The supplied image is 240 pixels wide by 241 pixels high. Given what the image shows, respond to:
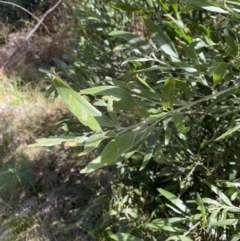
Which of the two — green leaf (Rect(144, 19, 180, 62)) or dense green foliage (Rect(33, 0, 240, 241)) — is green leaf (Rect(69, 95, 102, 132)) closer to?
dense green foliage (Rect(33, 0, 240, 241))

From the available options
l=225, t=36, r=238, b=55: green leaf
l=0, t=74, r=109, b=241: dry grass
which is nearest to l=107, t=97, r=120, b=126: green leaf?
l=225, t=36, r=238, b=55: green leaf

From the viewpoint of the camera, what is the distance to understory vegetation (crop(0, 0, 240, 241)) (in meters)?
0.87

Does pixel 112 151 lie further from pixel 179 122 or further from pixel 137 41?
pixel 137 41

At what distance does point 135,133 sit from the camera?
81cm

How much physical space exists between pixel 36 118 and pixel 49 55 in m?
0.87

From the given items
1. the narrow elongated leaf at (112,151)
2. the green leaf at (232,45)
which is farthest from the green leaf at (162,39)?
the narrow elongated leaf at (112,151)

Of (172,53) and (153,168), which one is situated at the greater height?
(172,53)

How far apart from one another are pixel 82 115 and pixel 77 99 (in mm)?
41

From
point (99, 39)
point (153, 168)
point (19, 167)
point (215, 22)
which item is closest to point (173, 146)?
point (153, 168)

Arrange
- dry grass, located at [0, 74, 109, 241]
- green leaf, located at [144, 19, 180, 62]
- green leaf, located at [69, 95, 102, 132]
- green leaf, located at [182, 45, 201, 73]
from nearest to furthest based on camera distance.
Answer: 1. green leaf, located at [69, 95, 102, 132]
2. green leaf, located at [182, 45, 201, 73]
3. green leaf, located at [144, 19, 180, 62]
4. dry grass, located at [0, 74, 109, 241]

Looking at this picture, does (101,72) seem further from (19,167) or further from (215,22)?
(19,167)

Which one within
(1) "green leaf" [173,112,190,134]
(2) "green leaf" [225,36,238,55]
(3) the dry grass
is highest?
(1) "green leaf" [173,112,190,134]

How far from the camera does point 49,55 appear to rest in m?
3.67

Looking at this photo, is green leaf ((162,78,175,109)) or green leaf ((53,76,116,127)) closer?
green leaf ((53,76,116,127))
